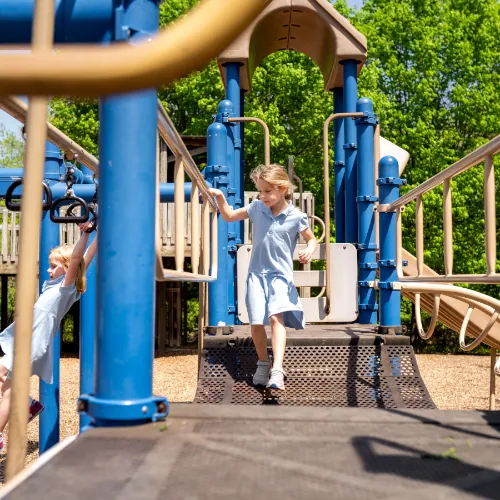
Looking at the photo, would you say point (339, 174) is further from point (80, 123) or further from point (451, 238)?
point (80, 123)

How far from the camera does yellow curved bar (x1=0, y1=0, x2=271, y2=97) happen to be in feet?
1.59

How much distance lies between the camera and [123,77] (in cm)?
50

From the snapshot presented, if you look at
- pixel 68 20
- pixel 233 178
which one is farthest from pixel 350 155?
pixel 68 20

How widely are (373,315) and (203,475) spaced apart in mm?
4088

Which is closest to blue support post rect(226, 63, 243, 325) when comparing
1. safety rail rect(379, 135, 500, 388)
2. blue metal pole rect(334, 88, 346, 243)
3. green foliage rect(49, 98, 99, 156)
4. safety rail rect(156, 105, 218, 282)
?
blue metal pole rect(334, 88, 346, 243)

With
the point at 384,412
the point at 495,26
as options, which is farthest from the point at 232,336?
the point at 495,26

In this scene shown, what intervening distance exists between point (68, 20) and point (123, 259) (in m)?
0.63

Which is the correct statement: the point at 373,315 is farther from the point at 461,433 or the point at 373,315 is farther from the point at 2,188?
the point at 461,433

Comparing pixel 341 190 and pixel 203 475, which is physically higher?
pixel 341 190

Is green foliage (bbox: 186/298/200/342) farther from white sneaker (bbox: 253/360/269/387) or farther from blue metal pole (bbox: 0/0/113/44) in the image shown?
blue metal pole (bbox: 0/0/113/44)

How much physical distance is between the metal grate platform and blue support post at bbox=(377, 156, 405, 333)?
1.13 ft

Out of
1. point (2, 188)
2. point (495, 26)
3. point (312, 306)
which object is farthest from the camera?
point (495, 26)

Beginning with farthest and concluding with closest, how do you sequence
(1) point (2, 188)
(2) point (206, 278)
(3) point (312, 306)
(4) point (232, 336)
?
1. (3) point (312, 306)
2. (1) point (2, 188)
3. (4) point (232, 336)
4. (2) point (206, 278)

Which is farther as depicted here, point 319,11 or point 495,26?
point 495,26
